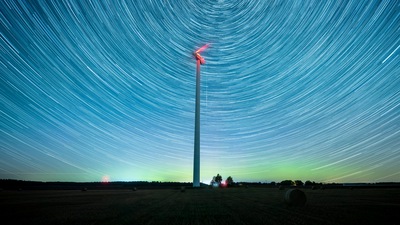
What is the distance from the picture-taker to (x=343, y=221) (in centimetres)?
1044

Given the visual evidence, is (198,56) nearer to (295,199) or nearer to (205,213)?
(295,199)

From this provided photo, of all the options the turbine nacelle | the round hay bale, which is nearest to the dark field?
the round hay bale

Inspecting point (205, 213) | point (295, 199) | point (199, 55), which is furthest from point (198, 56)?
point (205, 213)

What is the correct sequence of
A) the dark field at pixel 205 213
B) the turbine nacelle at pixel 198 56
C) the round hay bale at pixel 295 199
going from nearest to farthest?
the dark field at pixel 205 213 < the round hay bale at pixel 295 199 < the turbine nacelle at pixel 198 56

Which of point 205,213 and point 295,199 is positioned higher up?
point 295,199

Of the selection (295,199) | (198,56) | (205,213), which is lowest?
(205,213)

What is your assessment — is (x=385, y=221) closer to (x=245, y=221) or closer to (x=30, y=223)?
(x=245, y=221)

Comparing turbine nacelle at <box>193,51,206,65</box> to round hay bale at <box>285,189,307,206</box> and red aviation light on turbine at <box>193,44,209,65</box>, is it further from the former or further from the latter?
round hay bale at <box>285,189,307,206</box>

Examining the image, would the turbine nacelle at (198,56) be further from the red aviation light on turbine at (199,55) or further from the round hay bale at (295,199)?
the round hay bale at (295,199)

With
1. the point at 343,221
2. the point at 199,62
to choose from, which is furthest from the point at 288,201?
the point at 199,62

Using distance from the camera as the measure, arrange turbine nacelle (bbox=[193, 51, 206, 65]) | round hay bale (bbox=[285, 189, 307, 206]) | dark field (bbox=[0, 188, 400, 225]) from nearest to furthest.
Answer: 1. dark field (bbox=[0, 188, 400, 225])
2. round hay bale (bbox=[285, 189, 307, 206])
3. turbine nacelle (bbox=[193, 51, 206, 65])

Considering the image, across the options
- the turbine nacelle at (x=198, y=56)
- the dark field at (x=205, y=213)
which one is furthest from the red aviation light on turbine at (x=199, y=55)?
the dark field at (x=205, y=213)

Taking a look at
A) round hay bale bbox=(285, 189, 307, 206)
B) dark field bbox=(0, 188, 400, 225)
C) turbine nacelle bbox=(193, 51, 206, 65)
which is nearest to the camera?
dark field bbox=(0, 188, 400, 225)

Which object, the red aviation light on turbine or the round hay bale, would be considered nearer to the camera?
the round hay bale
